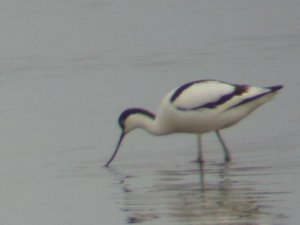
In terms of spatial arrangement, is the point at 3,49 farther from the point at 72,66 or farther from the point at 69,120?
the point at 69,120

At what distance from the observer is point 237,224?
461 inches

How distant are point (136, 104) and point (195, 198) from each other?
5.57 meters

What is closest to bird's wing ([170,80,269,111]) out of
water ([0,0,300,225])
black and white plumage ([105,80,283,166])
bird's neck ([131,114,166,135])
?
black and white plumage ([105,80,283,166])

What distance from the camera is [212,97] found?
51.1 feet

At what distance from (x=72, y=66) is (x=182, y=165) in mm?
7160

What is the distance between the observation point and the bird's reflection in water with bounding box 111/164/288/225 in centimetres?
1210

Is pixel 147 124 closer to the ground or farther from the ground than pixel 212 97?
closer to the ground

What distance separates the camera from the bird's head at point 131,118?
16172 mm

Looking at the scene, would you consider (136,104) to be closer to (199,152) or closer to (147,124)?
(147,124)

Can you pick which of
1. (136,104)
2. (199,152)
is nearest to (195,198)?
(199,152)

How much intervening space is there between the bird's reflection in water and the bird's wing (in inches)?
30.4

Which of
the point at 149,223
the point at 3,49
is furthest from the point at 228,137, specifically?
the point at 3,49

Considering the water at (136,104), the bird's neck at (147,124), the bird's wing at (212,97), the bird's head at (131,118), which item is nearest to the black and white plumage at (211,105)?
the bird's wing at (212,97)

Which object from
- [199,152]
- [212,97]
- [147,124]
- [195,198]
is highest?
[212,97]
